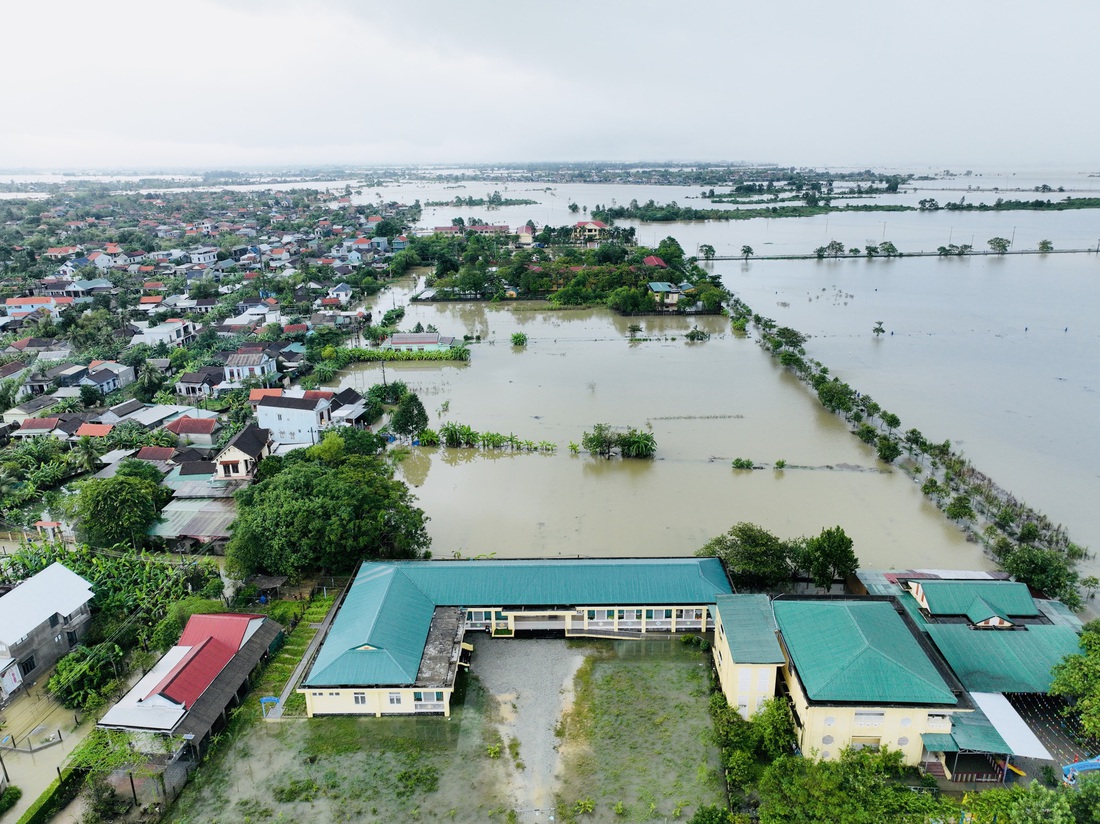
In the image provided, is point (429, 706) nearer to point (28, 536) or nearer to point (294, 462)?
point (294, 462)

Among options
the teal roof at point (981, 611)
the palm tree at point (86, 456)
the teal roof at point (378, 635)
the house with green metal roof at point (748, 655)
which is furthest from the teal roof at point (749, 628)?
the palm tree at point (86, 456)

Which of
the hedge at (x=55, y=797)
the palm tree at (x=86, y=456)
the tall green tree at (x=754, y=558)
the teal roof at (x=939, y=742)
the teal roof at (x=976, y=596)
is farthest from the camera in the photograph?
the palm tree at (x=86, y=456)

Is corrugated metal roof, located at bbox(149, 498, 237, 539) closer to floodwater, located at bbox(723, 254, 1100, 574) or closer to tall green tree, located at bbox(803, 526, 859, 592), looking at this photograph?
tall green tree, located at bbox(803, 526, 859, 592)

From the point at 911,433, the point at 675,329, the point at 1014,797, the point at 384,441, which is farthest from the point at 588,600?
the point at 675,329

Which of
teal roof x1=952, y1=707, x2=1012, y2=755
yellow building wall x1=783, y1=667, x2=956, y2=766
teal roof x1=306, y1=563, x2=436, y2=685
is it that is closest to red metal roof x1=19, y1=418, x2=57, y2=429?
teal roof x1=306, y1=563, x2=436, y2=685

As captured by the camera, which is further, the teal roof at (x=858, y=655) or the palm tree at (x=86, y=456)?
the palm tree at (x=86, y=456)

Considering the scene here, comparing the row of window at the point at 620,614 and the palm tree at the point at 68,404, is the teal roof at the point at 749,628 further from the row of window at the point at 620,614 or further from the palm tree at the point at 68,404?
the palm tree at the point at 68,404

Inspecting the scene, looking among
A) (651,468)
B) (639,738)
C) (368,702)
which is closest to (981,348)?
(651,468)
